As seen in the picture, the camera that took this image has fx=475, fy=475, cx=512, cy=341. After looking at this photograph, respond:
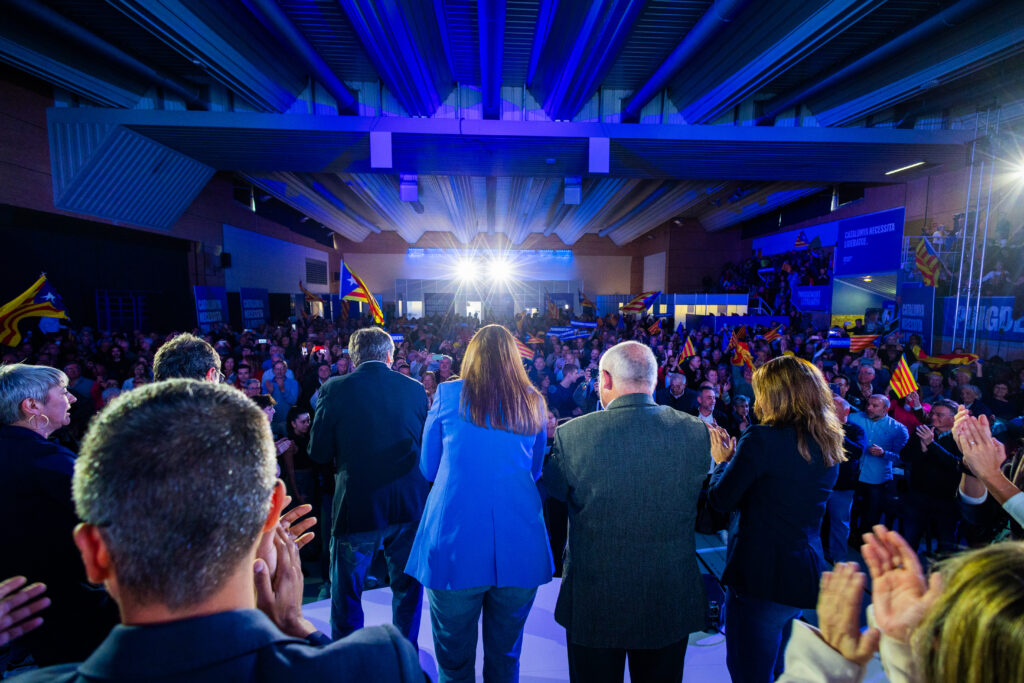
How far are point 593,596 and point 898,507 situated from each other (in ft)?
13.4

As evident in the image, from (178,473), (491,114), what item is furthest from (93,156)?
(178,473)

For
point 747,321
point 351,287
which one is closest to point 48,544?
point 351,287

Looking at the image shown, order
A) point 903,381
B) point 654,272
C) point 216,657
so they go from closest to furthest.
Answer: point 216,657 < point 903,381 < point 654,272

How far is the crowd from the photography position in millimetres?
689

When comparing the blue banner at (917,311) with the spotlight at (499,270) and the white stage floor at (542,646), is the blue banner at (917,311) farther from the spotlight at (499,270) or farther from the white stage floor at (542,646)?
the spotlight at (499,270)

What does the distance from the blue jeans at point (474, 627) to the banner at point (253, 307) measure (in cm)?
1336

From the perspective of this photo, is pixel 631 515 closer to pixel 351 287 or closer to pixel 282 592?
pixel 282 592

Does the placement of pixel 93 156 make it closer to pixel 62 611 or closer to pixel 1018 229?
pixel 62 611

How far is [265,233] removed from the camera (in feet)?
Result: 54.4

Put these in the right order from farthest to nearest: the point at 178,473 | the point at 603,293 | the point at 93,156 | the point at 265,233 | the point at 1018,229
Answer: the point at 603,293 < the point at 265,233 < the point at 1018,229 < the point at 93,156 < the point at 178,473

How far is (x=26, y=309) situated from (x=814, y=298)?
15.8 metres

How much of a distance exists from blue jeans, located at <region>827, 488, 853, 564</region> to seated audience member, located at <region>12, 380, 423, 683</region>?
372 cm

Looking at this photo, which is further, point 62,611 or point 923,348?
point 923,348

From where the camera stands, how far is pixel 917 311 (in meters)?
8.98
